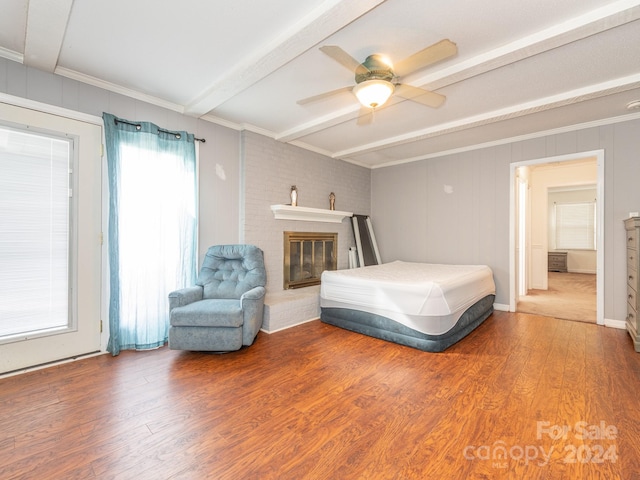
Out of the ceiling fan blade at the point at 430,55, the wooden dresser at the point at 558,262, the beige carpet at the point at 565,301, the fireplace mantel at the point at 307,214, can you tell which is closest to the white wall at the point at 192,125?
the fireplace mantel at the point at 307,214

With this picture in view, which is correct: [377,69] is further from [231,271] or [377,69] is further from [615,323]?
[615,323]

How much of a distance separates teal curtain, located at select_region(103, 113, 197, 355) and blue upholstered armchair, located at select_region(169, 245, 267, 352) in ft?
1.07

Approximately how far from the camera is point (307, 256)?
4730mm

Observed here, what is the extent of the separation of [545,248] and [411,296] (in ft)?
16.8

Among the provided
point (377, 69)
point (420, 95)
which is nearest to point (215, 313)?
point (377, 69)

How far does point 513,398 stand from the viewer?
6.54 ft

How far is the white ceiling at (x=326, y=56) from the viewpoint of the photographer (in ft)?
6.11

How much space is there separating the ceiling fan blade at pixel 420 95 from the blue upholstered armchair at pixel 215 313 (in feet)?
7.55

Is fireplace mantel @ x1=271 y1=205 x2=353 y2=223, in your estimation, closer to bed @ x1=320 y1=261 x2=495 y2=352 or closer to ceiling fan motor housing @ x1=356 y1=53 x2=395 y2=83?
bed @ x1=320 y1=261 x2=495 y2=352

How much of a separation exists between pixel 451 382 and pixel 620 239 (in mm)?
3062

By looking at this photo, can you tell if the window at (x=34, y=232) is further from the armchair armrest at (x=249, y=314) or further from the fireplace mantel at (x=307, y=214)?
the fireplace mantel at (x=307, y=214)

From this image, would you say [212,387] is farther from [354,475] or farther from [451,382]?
[451,382]

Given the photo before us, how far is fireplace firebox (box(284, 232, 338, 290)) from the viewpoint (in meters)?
4.39

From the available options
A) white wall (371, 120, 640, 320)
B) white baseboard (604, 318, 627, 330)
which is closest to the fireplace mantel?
white wall (371, 120, 640, 320)
